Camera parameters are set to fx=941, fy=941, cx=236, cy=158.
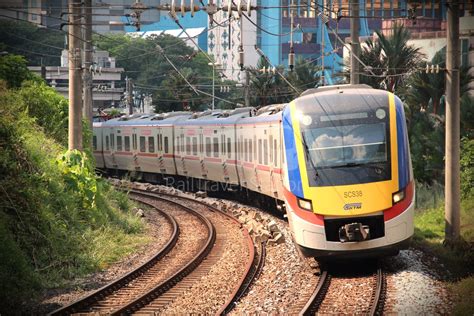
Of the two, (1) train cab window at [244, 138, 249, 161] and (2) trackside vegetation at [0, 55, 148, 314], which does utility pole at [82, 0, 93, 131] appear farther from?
(1) train cab window at [244, 138, 249, 161]

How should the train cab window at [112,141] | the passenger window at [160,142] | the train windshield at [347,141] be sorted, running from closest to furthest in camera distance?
the train windshield at [347,141] < the passenger window at [160,142] < the train cab window at [112,141]

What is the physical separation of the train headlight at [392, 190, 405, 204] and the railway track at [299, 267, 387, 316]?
112cm

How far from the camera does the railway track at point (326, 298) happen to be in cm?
1209

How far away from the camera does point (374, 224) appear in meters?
14.4

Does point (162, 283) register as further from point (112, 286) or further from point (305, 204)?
point (305, 204)

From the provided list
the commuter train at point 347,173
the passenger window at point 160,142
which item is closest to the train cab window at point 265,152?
the commuter train at point 347,173

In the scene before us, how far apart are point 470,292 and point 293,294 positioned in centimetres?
248

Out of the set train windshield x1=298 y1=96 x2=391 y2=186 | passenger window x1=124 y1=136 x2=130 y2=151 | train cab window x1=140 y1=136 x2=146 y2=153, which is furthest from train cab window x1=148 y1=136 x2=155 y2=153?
train windshield x1=298 y1=96 x2=391 y2=186

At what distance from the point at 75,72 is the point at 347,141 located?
766cm

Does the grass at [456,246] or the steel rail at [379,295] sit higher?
the steel rail at [379,295]

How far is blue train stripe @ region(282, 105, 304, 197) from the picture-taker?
15.0m

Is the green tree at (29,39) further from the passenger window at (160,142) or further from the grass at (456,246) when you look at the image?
the grass at (456,246)

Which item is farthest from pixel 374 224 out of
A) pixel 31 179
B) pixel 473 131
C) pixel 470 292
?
pixel 473 131

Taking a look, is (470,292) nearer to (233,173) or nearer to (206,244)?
(206,244)
